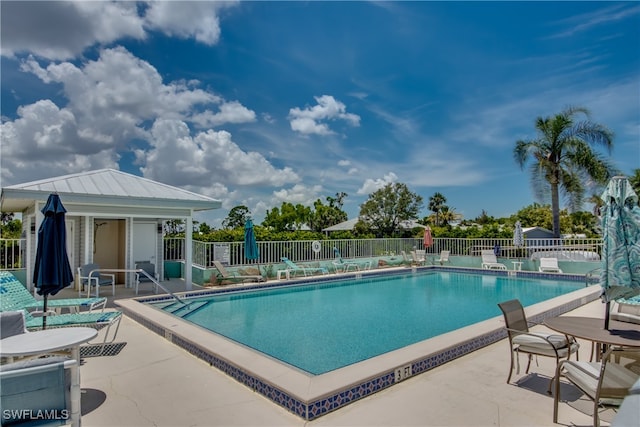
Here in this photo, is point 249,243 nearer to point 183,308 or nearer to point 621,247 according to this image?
point 183,308

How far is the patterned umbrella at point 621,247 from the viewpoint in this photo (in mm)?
3539

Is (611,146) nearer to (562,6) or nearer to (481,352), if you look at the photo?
(562,6)

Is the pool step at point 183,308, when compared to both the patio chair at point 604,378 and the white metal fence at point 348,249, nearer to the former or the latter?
the white metal fence at point 348,249

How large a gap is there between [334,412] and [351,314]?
5.19 meters

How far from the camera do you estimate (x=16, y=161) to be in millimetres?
10742

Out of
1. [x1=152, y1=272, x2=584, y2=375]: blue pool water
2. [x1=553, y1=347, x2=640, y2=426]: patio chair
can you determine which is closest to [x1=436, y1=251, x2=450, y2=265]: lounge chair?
[x1=152, y1=272, x2=584, y2=375]: blue pool water

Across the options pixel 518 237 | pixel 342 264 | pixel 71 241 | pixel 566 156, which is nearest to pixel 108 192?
pixel 71 241

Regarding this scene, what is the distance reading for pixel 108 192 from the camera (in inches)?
364

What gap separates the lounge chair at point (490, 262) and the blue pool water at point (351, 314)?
5.93 ft

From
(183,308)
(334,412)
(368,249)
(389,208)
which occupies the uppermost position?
(389,208)

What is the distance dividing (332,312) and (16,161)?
1021 centimetres

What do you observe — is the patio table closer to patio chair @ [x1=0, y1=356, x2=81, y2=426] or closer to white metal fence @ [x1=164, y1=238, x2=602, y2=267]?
patio chair @ [x1=0, y1=356, x2=81, y2=426]

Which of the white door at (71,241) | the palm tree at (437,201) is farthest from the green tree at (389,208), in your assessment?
the palm tree at (437,201)

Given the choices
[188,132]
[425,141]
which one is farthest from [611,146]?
[188,132]
